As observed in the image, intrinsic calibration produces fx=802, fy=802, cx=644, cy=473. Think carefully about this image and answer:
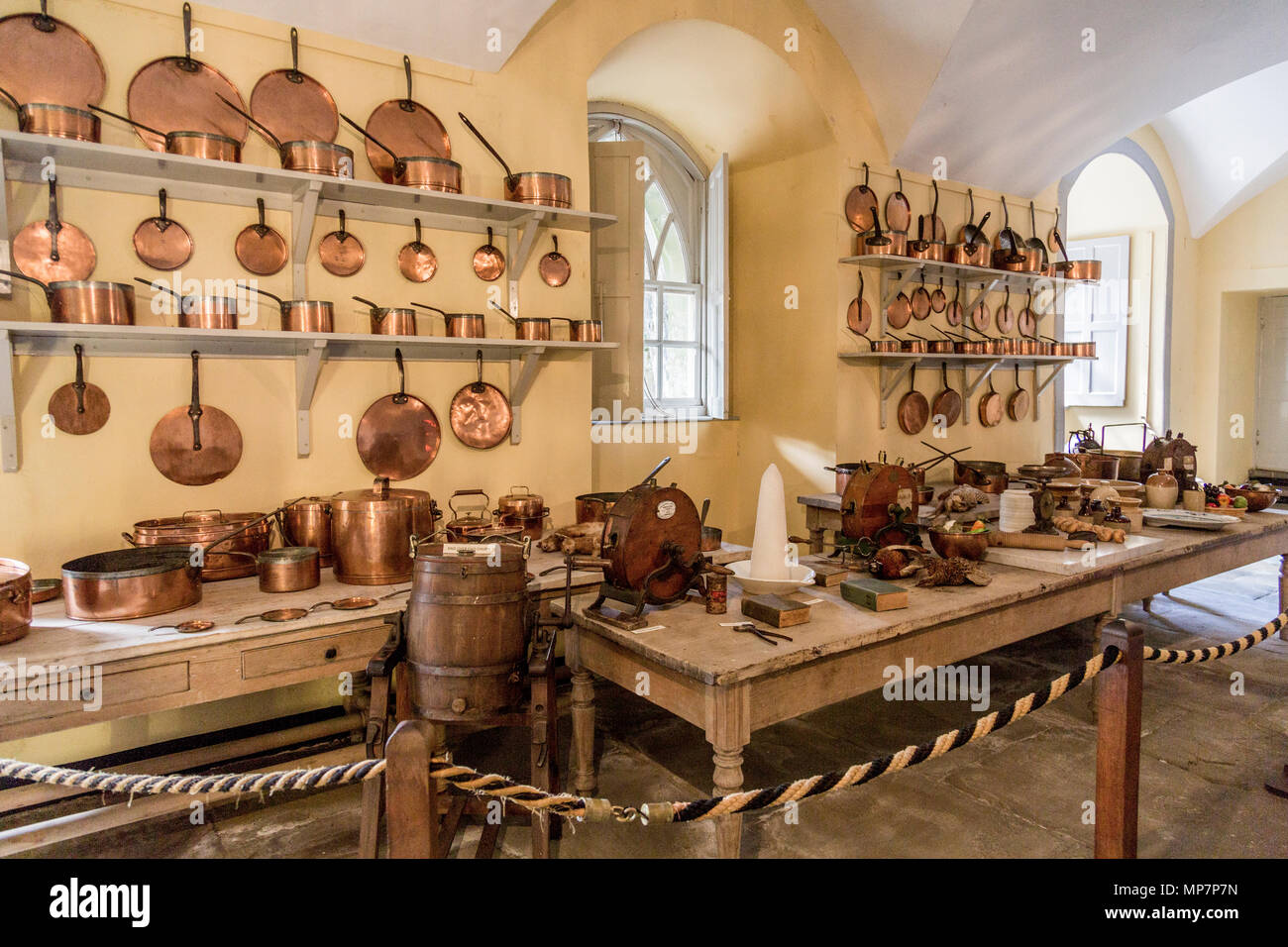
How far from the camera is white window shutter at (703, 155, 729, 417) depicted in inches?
230

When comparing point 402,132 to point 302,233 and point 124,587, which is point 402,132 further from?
point 124,587

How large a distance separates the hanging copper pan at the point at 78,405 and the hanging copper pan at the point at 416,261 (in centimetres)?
130

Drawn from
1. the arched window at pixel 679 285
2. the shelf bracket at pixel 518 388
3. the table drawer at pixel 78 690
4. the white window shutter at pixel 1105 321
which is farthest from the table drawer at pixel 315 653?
the white window shutter at pixel 1105 321

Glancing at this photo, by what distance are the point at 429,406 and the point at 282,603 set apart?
131 cm

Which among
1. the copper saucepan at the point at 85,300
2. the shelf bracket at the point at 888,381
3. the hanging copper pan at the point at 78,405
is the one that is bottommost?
the hanging copper pan at the point at 78,405

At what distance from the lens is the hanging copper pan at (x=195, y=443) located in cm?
316

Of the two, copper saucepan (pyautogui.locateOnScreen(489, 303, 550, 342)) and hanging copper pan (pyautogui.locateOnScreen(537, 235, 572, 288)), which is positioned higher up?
hanging copper pan (pyautogui.locateOnScreen(537, 235, 572, 288))

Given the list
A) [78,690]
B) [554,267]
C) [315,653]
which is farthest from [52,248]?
[554,267]

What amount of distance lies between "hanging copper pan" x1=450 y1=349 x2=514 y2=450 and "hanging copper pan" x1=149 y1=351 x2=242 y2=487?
968 mm

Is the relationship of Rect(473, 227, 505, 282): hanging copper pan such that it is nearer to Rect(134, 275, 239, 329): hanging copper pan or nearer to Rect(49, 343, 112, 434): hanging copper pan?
Rect(134, 275, 239, 329): hanging copper pan

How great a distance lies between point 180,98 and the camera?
3080 mm

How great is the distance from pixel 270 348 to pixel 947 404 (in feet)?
15.7

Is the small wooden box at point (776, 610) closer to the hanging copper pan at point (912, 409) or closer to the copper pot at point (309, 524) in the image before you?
the copper pot at point (309, 524)

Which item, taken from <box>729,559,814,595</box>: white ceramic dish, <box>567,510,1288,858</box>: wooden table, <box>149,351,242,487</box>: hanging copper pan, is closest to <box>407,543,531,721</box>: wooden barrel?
<box>567,510,1288,858</box>: wooden table
